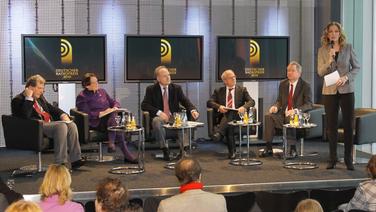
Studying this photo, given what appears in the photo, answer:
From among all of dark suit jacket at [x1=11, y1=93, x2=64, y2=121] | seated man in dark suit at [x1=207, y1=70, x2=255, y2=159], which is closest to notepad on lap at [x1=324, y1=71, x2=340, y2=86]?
seated man in dark suit at [x1=207, y1=70, x2=255, y2=159]

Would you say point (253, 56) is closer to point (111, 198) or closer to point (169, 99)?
point (169, 99)

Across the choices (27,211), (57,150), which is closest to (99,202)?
(27,211)

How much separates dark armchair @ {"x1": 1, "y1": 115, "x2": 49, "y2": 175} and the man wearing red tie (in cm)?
287

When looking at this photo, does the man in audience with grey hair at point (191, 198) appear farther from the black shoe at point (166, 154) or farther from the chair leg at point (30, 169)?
the black shoe at point (166, 154)

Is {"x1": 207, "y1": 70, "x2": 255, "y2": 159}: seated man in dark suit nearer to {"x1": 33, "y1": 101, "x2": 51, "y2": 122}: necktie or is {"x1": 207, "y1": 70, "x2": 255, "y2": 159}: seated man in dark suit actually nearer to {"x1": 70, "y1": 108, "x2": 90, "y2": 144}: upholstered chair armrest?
{"x1": 70, "y1": 108, "x2": 90, "y2": 144}: upholstered chair armrest

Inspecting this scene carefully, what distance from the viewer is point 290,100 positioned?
8219 millimetres

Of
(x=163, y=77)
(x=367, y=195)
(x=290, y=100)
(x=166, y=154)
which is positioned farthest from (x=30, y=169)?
(x=367, y=195)

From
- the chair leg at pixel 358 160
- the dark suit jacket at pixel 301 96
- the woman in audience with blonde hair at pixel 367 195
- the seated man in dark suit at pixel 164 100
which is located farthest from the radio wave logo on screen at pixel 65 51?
the woman in audience with blonde hair at pixel 367 195

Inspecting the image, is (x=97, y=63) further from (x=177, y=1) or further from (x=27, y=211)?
(x=27, y=211)

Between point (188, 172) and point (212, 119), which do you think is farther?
point (212, 119)

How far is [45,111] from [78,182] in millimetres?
1318

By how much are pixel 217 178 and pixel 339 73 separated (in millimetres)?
1802

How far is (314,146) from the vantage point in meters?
9.51

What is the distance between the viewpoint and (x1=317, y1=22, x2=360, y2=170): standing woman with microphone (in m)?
7.01
